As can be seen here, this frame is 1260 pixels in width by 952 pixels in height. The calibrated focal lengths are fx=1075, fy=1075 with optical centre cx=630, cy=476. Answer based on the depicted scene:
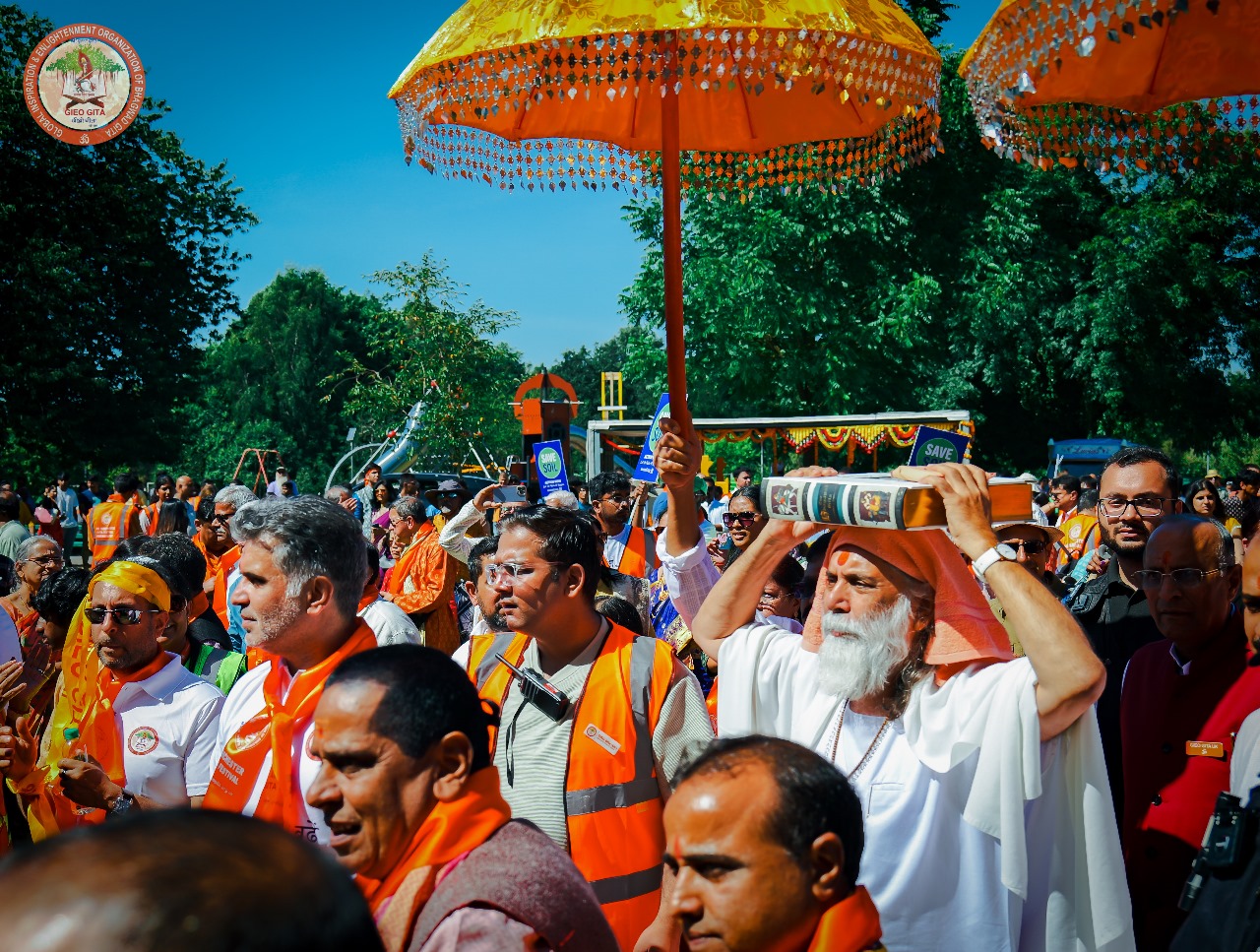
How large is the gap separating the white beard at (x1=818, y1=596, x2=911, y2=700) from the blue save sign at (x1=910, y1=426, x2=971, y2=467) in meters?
2.09

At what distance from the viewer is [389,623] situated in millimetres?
4211

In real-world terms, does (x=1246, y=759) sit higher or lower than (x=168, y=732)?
higher

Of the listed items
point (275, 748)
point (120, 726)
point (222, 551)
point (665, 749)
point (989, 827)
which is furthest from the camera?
point (222, 551)

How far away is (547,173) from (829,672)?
8.58ft

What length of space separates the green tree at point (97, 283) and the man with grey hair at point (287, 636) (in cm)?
2410

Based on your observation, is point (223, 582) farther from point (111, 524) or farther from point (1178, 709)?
point (111, 524)

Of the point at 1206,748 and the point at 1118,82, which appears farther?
the point at 1118,82

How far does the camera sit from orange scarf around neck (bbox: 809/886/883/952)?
1.85 meters

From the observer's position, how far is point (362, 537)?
3529mm

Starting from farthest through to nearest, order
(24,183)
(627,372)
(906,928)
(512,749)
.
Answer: (627,372), (24,183), (512,749), (906,928)

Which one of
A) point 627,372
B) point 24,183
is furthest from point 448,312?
point 24,183

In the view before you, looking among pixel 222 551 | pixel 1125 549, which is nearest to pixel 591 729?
pixel 1125 549

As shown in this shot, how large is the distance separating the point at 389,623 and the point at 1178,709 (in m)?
2.78

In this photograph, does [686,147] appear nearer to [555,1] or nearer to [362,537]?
[555,1]
